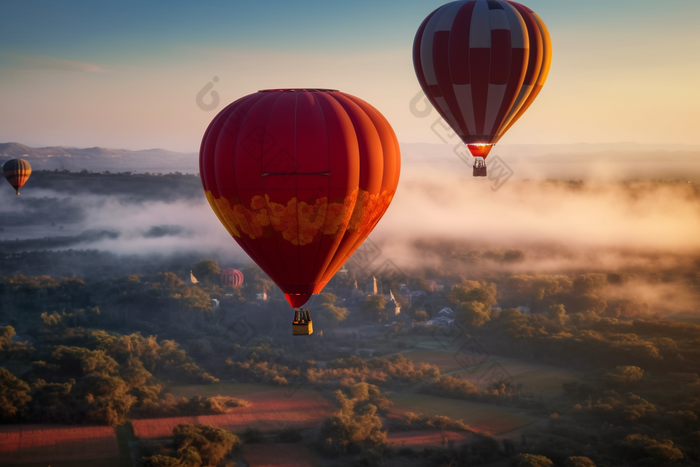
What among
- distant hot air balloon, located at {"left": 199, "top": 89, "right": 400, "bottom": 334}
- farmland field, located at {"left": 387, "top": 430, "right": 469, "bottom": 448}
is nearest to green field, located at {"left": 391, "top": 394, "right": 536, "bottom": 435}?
farmland field, located at {"left": 387, "top": 430, "right": 469, "bottom": 448}

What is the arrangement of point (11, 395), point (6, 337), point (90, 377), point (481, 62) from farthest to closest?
1. point (6, 337)
2. point (90, 377)
3. point (11, 395)
4. point (481, 62)

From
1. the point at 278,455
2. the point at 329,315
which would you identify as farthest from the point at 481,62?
the point at 329,315

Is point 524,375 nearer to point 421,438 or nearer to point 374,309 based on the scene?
point 421,438

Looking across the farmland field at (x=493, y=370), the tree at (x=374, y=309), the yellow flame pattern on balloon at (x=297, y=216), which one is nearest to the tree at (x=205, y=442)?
the yellow flame pattern on balloon at (x=297, y=216)

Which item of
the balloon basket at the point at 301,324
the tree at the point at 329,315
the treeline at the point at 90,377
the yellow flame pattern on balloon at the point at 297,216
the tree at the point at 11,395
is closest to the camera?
the balloon basket at the point at 301,324

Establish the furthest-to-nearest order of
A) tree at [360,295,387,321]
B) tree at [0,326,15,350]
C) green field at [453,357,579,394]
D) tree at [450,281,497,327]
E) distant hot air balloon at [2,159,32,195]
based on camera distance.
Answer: distant hot air balloon at [2,159,32,195] → tree at [360,295,387,321] → tree at [450,281,497,327] → tree at [0,326,15,350] → green field at [453,357,579,394]

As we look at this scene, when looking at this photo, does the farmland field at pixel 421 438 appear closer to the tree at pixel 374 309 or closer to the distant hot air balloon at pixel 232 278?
the tree at pixel 374 309

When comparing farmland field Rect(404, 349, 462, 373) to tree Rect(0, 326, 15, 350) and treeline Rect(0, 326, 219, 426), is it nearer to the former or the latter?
treeline Rect(0, 326, 219, 426)
